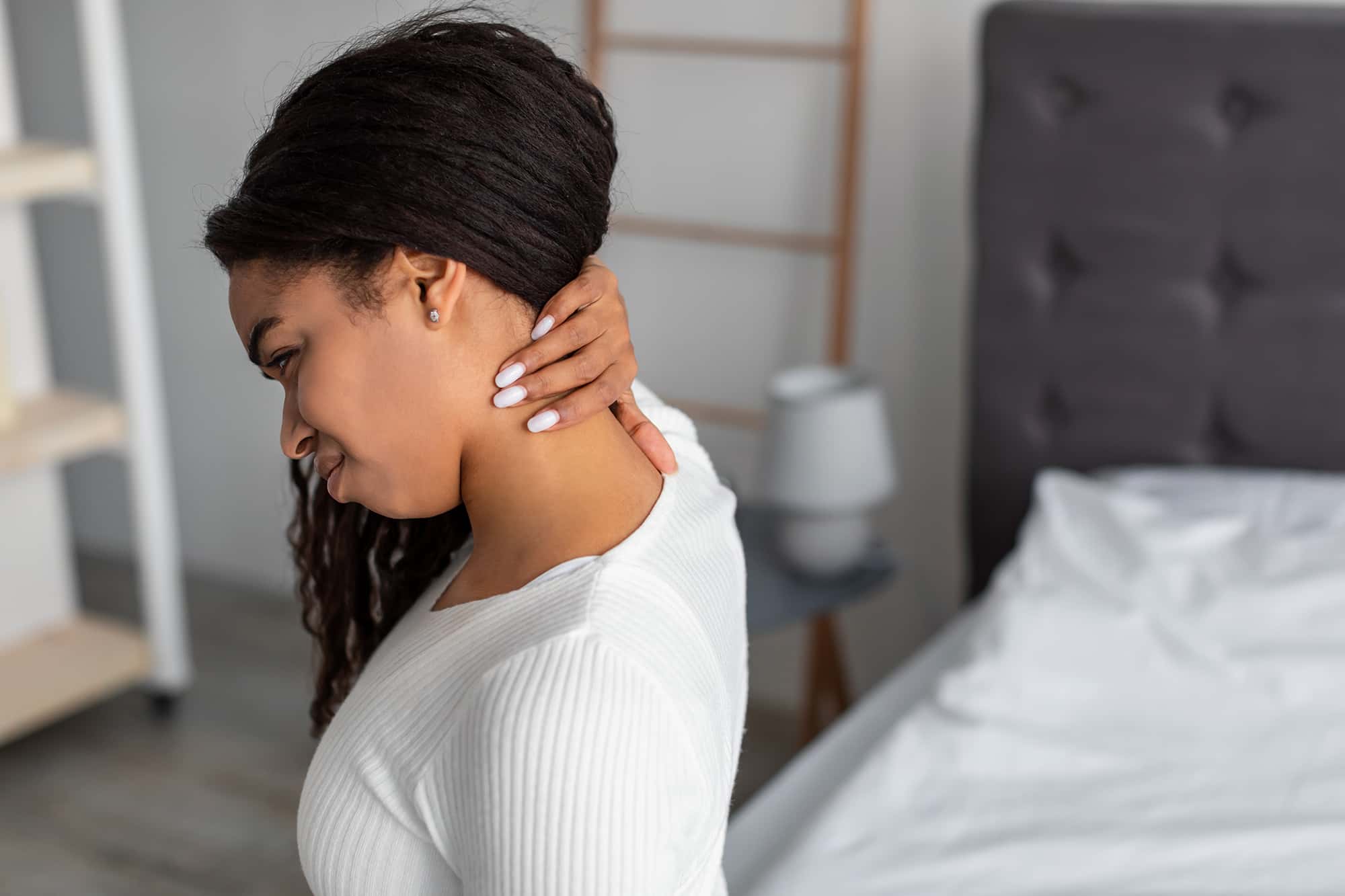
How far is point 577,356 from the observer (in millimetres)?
766

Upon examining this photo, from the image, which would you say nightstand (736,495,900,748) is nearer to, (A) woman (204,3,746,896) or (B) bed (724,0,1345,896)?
(B) bed (724,0,1345,896)

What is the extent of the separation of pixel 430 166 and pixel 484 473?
0.57 ft

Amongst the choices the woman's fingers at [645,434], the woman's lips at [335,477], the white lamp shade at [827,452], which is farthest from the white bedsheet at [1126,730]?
the woman's lips at [335,477]

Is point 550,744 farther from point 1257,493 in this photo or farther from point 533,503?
point 1257,493

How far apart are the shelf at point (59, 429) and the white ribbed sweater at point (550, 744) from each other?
185 centimetres

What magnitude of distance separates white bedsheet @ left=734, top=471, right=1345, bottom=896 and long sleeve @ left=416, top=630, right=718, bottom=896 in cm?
70

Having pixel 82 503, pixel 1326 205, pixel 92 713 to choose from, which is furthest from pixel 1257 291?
pixel 82 503

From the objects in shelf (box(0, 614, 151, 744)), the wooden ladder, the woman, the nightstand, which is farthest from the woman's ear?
shelf (box(0, 614, 151, 744))

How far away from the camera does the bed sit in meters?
1.37

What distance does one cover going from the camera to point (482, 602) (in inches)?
28.0

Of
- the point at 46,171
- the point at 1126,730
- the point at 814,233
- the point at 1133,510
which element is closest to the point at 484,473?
the point at 1126,730

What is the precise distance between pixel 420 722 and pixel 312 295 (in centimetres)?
24

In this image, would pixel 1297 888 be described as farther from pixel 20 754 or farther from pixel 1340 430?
pixel 20 754

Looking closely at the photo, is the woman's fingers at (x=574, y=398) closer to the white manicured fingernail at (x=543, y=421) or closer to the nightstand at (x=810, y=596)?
the white manicured fingernail at (x=543, y=421)
